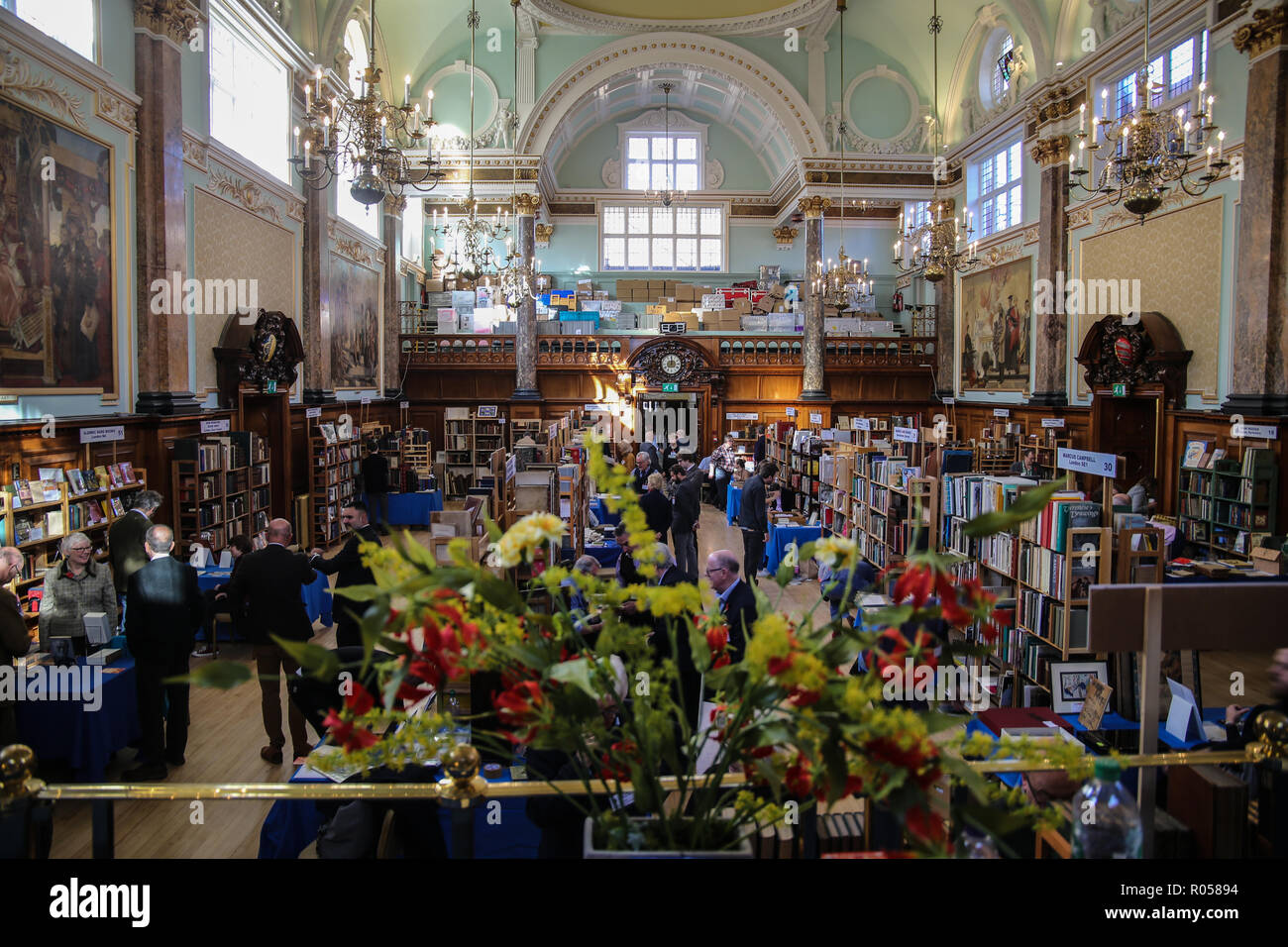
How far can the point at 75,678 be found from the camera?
176 inches

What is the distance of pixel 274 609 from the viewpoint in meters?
4.87

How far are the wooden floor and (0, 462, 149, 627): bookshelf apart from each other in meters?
1.45

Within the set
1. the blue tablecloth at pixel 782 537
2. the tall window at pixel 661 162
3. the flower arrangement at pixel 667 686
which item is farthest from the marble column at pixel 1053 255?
the flower arrangement at pixel 667 686

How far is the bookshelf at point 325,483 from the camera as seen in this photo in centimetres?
1219

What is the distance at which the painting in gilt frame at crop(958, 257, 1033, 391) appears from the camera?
1434cm

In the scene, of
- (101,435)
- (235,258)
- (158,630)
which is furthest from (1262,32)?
(101,435)

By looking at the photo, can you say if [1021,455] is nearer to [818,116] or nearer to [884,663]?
[818,116]

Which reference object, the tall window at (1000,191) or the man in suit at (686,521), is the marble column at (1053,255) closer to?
the tall window at (1000,191)

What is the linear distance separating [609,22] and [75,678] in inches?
644

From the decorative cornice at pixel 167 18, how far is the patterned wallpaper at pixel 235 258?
1601 mm

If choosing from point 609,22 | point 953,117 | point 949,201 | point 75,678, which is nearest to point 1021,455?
point 949,201

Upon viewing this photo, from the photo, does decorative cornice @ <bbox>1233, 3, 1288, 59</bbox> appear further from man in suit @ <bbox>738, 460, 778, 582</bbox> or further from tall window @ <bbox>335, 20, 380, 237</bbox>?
tall window @ <bbox>335, 20, 380, 237</bbox>

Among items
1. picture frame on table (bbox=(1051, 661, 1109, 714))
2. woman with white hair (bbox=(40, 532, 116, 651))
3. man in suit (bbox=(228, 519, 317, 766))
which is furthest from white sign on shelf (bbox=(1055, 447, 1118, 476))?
woman with white hair (bbox=(40, 532, 116, 651))

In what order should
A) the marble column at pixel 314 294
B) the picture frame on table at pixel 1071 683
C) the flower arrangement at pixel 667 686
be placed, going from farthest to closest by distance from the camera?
the marble column at pixel 314 294
the picture frame on table at pixel 1071 683
the flower arrangement at pixel 667 686
